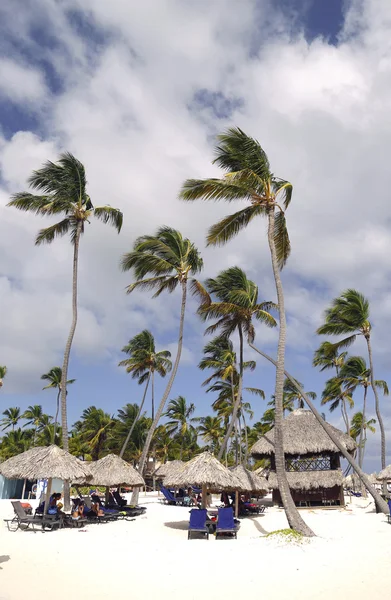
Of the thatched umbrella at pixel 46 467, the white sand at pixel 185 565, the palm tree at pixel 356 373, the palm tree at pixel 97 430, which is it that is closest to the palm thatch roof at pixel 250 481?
the white sand at pixel 185 565

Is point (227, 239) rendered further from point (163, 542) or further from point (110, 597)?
point (110, 597)

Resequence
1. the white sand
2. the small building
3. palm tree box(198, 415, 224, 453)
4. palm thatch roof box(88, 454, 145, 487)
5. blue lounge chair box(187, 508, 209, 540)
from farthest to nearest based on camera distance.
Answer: palm tree box(198, 415, 224, 453) → the small building → palm thatch roof box(88, 454, 145, 487) → blue lounge chair box(187, 508, 209, 540) → the white sand

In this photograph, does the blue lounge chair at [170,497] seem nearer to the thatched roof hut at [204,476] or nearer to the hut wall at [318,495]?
the hut wall at [318,495]

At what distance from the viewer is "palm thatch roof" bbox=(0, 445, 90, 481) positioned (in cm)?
1375

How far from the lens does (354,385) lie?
33.4 meters

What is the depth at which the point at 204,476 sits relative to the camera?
45.5 ft

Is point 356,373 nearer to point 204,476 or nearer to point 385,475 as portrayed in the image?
point 385,475

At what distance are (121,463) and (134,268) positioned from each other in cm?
930

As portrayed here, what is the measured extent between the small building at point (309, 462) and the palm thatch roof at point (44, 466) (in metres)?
11.1

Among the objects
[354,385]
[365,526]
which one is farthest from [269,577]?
[354,385]

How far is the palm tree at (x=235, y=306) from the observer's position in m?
24.1

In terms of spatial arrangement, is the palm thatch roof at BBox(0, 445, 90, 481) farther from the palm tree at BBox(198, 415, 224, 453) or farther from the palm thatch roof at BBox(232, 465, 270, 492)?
the palm tree at BBox(198, 415, 224, 453)

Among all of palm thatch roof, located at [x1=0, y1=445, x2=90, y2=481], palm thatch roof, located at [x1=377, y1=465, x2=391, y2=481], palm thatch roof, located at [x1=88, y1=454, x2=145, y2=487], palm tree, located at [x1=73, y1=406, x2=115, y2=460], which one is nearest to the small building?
→ palm thatch roof, located at [x1=377, y1=465, x2=391, y2=481]

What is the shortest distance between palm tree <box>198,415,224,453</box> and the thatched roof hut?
4288 cm
